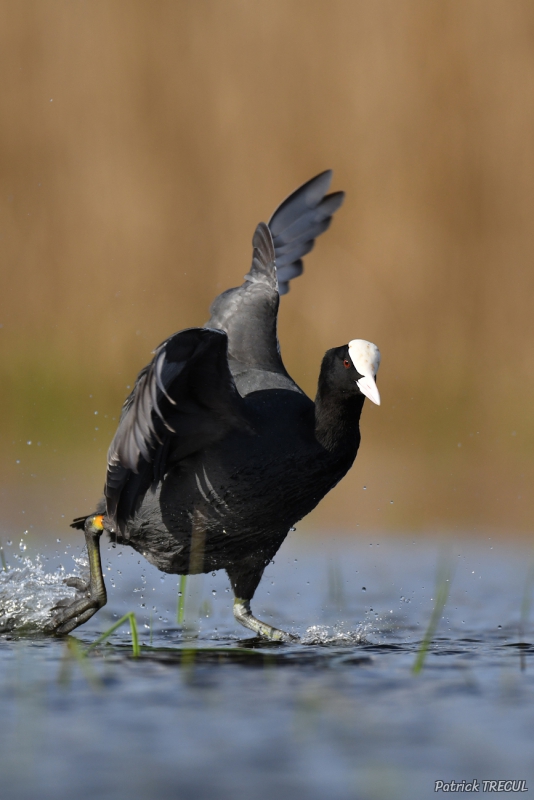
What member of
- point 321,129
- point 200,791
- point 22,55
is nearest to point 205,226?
point 321,129

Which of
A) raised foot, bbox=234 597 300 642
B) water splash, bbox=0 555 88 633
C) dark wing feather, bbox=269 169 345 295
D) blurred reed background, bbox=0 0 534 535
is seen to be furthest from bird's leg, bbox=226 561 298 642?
blurred reed background, bbox=0 0 534 535

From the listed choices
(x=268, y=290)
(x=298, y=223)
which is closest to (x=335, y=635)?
(x=268, y=290)

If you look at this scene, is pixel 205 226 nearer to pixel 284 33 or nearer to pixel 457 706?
pixel 284 33

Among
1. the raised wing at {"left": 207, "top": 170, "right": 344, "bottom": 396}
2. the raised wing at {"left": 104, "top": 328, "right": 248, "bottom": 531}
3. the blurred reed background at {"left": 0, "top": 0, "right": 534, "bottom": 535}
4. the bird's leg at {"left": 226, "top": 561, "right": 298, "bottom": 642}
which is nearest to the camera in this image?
the raised wing at {"left": 104, "top": 328, "right": 248, "bottom": 531}

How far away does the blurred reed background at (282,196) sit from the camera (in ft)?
30.4

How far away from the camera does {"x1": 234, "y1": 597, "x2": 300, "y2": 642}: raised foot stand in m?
4.62

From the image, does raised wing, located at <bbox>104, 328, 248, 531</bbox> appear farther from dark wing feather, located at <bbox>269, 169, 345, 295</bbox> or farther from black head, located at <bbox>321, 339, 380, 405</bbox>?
dark wing feather, located at <bbox>269, 169, 345, 295</bbox>

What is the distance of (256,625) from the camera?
4.75m

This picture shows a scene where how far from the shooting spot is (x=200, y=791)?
2639mm

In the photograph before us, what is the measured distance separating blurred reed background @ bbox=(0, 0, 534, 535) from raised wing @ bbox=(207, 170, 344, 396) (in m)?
2.54

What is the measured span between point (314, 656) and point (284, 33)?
8425mm

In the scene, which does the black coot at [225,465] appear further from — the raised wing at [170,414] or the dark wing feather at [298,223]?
the dark wing feather at [298,223]

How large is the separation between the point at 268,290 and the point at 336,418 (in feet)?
4.35

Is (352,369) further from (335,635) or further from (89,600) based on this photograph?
(89,600)
